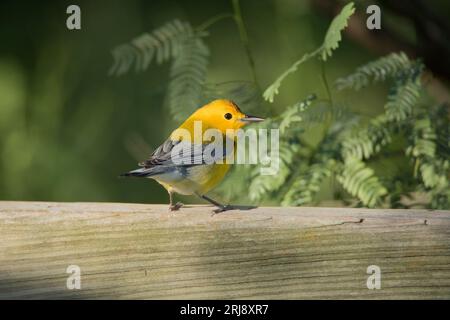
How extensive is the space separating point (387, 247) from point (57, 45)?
318 centimetres

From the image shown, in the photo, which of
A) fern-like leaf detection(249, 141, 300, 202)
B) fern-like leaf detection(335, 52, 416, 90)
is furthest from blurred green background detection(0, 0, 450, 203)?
fern-like leaf detection(249, 141, 300, 202)

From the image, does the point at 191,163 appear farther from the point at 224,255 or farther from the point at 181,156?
the point at 224,255

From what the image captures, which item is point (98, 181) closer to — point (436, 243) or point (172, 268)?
point (172, 268)

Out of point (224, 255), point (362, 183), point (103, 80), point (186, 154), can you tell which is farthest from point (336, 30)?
point (103, 80)

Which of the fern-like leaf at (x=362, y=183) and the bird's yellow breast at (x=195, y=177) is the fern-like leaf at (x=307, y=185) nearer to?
the fern-like leaf at (x=362, y=183)

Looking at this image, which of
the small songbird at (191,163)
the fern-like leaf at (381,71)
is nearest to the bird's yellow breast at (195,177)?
the small songbird at (191,163)

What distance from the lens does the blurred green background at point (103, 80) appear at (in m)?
4.98

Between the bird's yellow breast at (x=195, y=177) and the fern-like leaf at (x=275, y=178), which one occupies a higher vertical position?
the fern-like leaf at (x=275, y=178)

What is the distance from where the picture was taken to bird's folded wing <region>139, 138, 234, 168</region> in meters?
3.22

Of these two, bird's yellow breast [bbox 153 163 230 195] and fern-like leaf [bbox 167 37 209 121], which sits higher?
fern-like leaf [bbox 167 37 209 121]

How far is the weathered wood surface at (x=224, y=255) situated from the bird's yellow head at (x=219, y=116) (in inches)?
27.9

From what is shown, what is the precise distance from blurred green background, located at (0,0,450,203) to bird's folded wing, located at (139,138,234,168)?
151 centimetres

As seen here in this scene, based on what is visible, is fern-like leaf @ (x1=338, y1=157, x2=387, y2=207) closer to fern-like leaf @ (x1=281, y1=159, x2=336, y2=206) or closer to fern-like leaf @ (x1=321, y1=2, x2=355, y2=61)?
fern-like leaf @ (x1=281, y1=159, x2=336, y2=206)

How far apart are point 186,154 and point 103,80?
234 cm
